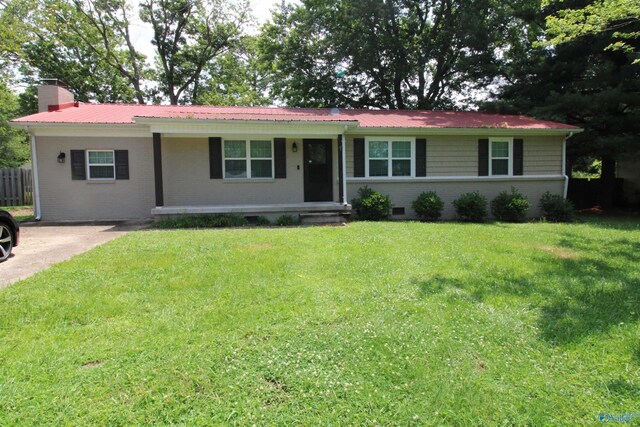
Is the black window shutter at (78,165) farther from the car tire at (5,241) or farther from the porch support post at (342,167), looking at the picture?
the porch support post at (342,167)

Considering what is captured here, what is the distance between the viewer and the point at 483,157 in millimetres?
12164

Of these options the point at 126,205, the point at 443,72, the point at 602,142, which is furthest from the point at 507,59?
the point at 126,205

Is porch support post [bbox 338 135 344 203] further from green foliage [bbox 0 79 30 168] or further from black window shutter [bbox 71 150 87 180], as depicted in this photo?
green foliage [bbox 0 79 30 168]

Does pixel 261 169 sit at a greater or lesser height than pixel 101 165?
lesser

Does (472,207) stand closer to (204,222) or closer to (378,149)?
(378,149)

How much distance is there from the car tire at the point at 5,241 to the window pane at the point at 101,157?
5705mm

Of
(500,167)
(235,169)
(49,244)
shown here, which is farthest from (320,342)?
(500,167)

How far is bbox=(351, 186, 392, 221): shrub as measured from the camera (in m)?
10.8

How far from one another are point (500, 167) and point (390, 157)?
12.9 ft

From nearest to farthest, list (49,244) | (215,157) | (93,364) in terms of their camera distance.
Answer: (93,364) < (49,244) < (215,157)

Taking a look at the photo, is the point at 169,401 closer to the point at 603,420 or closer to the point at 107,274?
the point at 603,420

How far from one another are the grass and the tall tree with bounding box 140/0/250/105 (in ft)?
76.5

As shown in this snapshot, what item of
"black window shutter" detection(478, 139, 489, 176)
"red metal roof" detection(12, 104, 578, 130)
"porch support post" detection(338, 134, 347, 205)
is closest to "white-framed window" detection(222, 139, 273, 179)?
"red metal roof" detection(12, 104, 578, 130)

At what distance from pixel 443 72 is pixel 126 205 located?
18013mm
